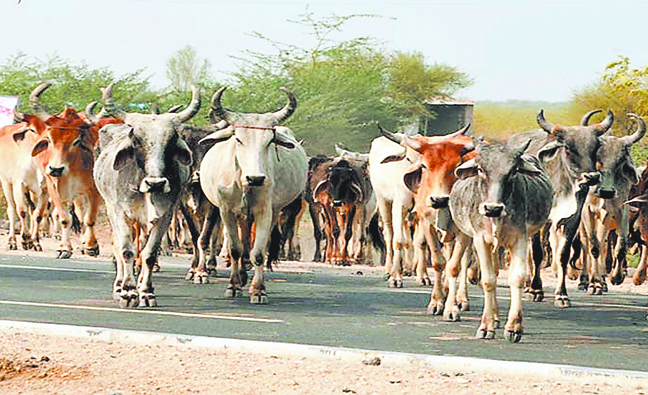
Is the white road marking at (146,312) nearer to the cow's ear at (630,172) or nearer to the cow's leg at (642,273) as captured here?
the cow's ear at (630,172)

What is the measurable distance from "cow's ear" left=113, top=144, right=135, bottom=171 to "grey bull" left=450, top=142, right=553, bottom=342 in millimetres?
3794

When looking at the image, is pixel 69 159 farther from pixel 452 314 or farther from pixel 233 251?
pixel 452 314

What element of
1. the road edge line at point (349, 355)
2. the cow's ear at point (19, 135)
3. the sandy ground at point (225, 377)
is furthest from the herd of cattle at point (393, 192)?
the sandy ground at point (225, 377)

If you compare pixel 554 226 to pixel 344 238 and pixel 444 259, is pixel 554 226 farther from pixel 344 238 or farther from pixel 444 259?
pixel 344 238

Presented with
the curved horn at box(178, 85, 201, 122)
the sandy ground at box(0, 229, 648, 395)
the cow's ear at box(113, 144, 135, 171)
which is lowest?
the sandy ground at box(0, 229, 648, 395)

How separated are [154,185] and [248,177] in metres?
1.26

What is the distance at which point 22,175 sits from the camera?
82.6ft

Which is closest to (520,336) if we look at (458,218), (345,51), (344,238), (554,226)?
(458,218)

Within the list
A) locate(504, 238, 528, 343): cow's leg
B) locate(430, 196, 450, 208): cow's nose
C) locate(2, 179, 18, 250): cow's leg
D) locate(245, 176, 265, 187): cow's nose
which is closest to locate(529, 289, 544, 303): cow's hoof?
locate(430, 196, 450, 208): cow's nose

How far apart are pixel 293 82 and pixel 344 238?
16139 millimetres

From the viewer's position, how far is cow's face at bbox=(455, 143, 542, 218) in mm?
12766

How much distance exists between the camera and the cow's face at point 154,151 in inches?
590

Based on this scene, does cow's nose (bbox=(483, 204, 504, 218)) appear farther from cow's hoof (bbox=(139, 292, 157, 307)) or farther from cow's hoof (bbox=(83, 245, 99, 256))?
cow's hoof (bbox=(83, 245, 99, 256))

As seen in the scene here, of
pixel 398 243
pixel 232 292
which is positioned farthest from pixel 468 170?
pixel 398 243
